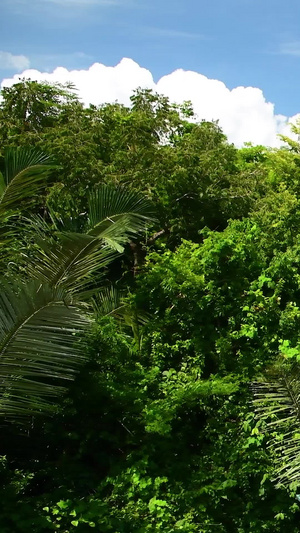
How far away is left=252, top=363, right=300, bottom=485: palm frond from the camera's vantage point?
5754mm

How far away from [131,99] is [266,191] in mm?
3460

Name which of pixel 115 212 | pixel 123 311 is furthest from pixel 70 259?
pixel 123 311

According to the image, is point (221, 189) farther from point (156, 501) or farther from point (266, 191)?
point (156, 501)

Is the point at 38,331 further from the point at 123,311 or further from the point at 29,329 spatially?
the point at 123,311

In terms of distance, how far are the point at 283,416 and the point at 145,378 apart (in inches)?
56.5

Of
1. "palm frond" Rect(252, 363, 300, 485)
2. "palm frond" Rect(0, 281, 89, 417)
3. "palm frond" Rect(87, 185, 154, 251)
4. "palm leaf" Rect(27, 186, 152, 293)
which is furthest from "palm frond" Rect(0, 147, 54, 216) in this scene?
"palm frond" Rect(252, 363, 300, 485)

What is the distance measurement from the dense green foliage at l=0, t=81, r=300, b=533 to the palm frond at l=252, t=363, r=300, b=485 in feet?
0.06

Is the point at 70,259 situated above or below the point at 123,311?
above

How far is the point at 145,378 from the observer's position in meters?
6.63

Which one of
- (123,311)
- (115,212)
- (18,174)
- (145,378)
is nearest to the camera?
(18,174)

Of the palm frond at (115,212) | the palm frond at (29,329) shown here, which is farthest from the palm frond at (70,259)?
the palm frond at (29,329)

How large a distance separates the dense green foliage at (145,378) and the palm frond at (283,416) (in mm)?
17

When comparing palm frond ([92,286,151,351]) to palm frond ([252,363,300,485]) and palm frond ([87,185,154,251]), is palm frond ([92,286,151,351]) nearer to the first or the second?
palm frond ([87,185,154,251])

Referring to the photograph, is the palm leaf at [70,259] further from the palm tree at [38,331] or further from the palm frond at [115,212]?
the palm frond at [115,212]
